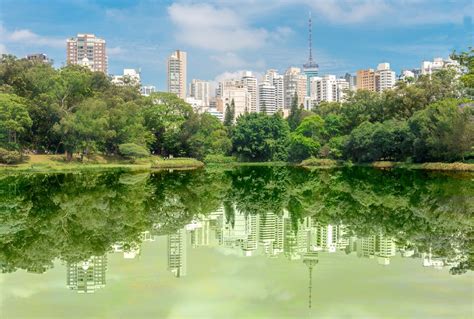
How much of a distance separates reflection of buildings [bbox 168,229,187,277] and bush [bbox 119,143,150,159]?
28.8 metres

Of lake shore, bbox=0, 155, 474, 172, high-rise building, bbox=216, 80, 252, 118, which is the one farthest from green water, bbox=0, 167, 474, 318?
high-rise building, bbox=216, 80, 252, 118

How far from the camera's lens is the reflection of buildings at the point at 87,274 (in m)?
5.23

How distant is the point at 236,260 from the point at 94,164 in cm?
3077

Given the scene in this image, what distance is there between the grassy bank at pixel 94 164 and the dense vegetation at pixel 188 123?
71cm

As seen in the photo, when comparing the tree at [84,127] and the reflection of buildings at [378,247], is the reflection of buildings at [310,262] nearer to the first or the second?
the reflection of buildings at [378,247]

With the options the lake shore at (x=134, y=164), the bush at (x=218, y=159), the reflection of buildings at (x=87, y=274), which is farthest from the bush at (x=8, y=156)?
the reflection of buildings at (x=87, y=274)

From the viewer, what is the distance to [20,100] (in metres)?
32.9

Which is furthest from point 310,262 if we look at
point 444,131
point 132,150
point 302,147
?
point 302,147

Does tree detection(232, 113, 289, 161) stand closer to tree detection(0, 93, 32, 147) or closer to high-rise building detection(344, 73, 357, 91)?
tree detection(0, 93, 32, 147)

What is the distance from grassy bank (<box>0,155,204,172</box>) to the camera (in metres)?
30.5

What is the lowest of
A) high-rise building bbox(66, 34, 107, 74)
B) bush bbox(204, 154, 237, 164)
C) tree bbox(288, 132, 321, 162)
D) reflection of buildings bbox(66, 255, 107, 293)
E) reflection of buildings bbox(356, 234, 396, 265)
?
reflection of buildings bbox(66, 255, 107, 293)

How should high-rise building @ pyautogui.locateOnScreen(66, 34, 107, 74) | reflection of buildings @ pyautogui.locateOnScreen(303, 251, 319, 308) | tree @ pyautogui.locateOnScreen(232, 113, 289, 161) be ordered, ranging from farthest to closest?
high-rise building @ pyautogui.locateOnScreen(66, 34, 107, 74) → tree @ pyautogui.locateOnScreen(232, 113, 289, 161) → reflection of buildings @ pyautogui.locateOnScreen(303, 251, 319, 308)

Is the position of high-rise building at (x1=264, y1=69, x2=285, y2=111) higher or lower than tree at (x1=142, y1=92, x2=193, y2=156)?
higher

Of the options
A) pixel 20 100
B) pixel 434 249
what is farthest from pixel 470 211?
pixel 20 100
